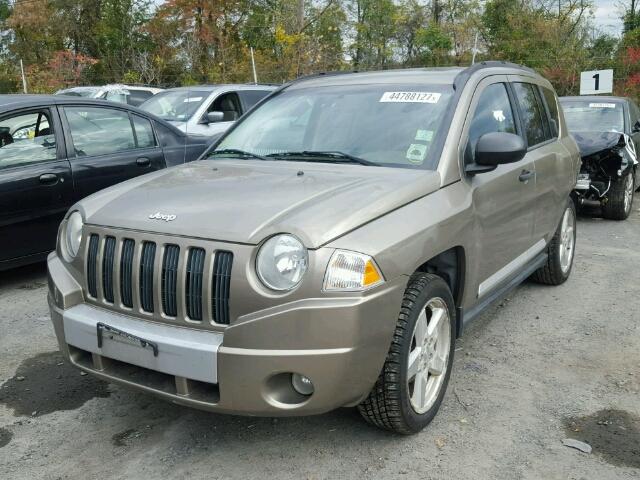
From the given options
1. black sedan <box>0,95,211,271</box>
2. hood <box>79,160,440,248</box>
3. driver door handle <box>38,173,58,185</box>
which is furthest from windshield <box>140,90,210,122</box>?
hood <box>79,160,440,248</box>

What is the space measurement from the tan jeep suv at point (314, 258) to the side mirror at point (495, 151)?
11mm

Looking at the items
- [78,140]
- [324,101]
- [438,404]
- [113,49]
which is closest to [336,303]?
[438,404]

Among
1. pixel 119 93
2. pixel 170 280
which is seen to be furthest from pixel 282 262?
pixel 119 93

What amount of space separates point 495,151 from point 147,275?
1883 mm

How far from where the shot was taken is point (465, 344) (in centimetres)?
441

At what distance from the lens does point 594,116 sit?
31.3ft

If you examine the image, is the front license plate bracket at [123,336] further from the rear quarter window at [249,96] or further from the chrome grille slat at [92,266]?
the rear quarter window at [249,96]

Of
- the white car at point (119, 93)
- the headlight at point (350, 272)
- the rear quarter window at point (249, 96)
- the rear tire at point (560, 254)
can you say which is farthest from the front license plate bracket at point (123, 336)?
the white car at point (119, 93)

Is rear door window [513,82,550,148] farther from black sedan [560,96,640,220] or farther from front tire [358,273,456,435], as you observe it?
black sedan [560,96,640,220]

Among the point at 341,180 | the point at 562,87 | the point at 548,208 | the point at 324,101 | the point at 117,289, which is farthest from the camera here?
the point at 562,87

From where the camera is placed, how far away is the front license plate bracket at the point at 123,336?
2.73m

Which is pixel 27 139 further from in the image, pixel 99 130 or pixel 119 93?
pixel 119 93

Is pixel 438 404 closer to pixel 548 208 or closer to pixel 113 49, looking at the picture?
pixel 548 208

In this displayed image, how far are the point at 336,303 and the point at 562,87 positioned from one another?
68.9 feet
